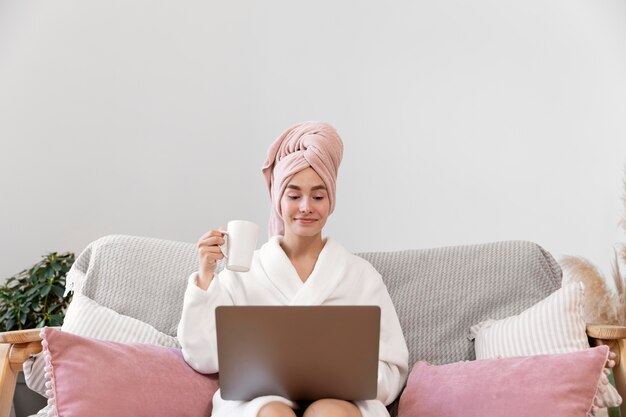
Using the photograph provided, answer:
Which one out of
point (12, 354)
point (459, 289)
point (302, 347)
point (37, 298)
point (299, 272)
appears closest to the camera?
point (302, 347)

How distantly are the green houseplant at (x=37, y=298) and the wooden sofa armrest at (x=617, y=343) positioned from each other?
7.08ft

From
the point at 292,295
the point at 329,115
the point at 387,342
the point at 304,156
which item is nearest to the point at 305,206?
the point at 304,156

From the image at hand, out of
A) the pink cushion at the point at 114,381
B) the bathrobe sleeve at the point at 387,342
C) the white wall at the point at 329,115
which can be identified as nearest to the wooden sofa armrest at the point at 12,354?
the pink cushion at the point at 114,381

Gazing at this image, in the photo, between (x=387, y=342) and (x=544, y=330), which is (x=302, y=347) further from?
(x=544, y=330)

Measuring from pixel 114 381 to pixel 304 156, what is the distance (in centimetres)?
81

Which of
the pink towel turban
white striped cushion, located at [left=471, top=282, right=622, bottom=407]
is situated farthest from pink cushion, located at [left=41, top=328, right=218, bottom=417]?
white striped cushion, located at [left=471, top=282, right=622, bottom=407]

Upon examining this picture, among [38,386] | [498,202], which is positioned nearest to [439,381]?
[38,386]

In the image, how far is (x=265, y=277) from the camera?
236 centimetres

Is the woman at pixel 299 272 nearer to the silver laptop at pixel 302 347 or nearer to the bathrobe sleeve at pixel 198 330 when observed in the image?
the bathrobe sleeve at pixel 198 330

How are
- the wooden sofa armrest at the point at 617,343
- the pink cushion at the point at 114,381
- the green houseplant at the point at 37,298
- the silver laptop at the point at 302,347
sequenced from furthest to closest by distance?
the green houseplant at the point at 37,298, the wooden sofa armrest at the point at 617,343, the pink cushion at the point at 114,381, the silver laptop at the point at 302,347

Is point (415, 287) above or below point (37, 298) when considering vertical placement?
above

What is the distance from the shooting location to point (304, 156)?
7.66 feet

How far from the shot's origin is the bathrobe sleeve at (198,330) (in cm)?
219

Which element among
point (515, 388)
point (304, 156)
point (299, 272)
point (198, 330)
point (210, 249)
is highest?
point (304, 156)
